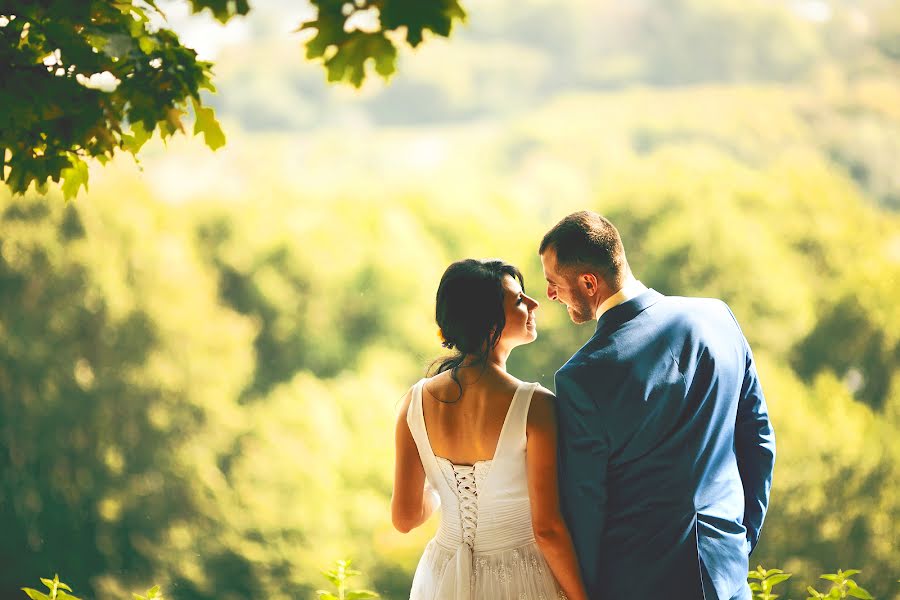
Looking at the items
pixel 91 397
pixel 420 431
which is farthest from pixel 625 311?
pixel 91 397

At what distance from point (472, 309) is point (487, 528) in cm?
44

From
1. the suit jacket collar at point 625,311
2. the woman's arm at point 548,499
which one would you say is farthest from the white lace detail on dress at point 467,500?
the suit jacket collar at point 625,311

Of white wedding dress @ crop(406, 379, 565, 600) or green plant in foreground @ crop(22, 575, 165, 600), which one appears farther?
green plant in foreground @ crop(22, 575, 165, 600)

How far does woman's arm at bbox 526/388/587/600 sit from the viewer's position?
1678 mm

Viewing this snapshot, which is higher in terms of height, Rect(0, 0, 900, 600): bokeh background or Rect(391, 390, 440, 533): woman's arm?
Rect(0, 0, 900, 600): bokeh background

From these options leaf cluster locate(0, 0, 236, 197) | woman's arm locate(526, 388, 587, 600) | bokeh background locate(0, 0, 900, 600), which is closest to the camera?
leaf cluster locate(0, 0, 236, 197)

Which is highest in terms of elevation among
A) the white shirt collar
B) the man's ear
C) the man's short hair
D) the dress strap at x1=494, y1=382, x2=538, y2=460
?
the man's short hair

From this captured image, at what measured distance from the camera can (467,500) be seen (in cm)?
177

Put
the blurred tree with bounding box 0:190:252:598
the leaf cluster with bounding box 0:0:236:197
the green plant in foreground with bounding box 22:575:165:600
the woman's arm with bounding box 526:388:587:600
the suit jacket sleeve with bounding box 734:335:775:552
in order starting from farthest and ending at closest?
the blurred tree with bounding box 0:190:252:598
the green plant in foreground with bounding box 22:575:165:600
the suit jacket sleeve with bounding box 734:335:775:552
the woman's arm with bounding box 526:388:587:600
the leaf cluster with bounding box 0:0:236:197

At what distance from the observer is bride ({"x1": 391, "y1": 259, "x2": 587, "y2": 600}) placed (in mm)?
1692

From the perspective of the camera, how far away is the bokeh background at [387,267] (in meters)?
12.3

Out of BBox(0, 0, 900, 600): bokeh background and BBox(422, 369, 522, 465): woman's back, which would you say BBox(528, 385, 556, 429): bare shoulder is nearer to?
BBox(422, 369, 522, 465): woman's back

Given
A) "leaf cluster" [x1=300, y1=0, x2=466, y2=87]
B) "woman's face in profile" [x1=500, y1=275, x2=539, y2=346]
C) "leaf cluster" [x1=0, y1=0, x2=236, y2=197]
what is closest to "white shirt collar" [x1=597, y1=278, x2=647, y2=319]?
"woman's face in profile" [x1=500, y1=275, x2=539, y2=346]

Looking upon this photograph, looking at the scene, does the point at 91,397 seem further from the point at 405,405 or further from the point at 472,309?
the point at 472,309
